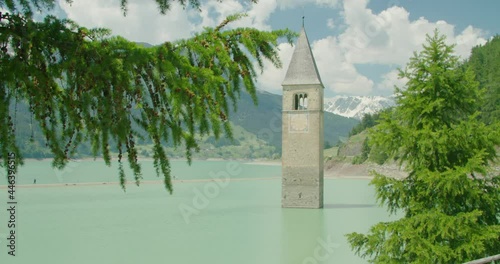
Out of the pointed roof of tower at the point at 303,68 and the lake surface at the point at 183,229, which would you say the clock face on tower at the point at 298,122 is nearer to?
the pointed roof of tower at the point at 303,68

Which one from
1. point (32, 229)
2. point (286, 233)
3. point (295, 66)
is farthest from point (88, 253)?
point (295, 66)

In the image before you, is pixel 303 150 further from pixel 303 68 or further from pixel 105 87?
pixel 105 87

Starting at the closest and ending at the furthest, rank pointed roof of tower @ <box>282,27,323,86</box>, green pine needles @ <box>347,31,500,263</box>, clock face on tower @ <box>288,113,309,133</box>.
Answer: green pine needles @ <box>347,31,500,263</box>, clock face on tower @ <box>288,113,309,133</box>, pointed roof of tower @ <box>282,27,323,86</box>

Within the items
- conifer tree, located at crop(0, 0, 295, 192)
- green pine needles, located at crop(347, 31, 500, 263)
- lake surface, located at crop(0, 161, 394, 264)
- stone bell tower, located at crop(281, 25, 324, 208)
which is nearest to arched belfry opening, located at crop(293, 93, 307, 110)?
stone bell tower, located at crop(281, 25, 324, 208)

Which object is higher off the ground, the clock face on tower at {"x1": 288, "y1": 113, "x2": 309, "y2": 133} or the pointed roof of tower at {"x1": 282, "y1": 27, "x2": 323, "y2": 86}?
the pointed roof of tower at {"x1": 282, "y1": 27, "x2": 323, "y2": 86}

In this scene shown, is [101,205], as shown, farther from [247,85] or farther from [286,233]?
[247,85]

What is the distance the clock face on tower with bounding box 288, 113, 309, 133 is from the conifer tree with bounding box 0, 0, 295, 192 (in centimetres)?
2871

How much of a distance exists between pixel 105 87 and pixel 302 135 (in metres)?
29.2

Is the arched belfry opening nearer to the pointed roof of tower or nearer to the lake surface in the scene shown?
the pointed roof of tower

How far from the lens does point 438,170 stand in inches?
370

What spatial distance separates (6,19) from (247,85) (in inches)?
70.0

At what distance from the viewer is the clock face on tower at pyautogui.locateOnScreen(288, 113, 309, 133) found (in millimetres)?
32156

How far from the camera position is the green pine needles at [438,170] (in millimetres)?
8430

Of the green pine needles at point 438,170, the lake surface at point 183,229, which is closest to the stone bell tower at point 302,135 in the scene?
the lake surface at point 183,229
